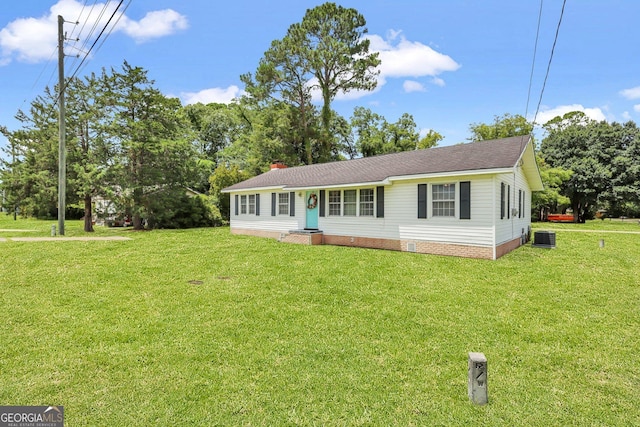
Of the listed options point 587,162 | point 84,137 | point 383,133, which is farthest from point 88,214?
point 587,162

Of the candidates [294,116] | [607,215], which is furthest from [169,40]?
[607,215]

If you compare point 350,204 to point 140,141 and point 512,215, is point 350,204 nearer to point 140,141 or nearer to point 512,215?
point 512,215

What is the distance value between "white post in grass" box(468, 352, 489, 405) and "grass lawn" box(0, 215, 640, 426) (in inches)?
4.2

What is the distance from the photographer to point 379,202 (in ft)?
41.3

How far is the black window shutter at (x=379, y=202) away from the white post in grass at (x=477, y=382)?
9632 mm

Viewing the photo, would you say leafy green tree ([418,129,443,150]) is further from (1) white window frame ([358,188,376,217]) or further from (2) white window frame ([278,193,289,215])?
(1) white window frame ([358,188,376,217])

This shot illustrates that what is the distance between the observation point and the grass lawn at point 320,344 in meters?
3.03

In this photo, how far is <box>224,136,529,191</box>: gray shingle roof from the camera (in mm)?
10669

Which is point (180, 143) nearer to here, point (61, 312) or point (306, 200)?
point (306, 200)

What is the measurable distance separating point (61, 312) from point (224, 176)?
2227cm

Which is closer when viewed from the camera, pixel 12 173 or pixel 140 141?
pixel 140 141

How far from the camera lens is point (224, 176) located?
27.0 m

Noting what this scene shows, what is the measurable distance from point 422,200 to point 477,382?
884cm

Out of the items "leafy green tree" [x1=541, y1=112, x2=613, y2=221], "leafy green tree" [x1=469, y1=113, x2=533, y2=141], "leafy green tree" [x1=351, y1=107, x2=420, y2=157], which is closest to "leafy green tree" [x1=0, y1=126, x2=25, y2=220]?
"leafy green tree" [x1=351, y1=107, x2=420, y2=157]
